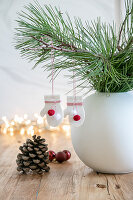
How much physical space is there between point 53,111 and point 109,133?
0.70ft

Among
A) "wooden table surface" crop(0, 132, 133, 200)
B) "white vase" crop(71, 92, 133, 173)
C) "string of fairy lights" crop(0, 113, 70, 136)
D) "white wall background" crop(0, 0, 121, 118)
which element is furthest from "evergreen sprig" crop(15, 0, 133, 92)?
"white wall background" crop(0, 0, 121, 118)

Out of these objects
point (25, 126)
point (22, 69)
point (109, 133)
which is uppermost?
point (22, 69)

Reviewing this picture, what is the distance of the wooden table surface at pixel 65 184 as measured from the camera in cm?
88

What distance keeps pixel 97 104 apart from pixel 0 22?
1.43m

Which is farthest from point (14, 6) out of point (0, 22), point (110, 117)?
point (110, 117)

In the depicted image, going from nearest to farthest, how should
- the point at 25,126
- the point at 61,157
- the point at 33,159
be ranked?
the point at 33,159 < the point at 61,157 < the point at 25,126

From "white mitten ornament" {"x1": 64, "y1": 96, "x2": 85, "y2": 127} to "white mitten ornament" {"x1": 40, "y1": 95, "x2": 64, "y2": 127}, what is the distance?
27mm

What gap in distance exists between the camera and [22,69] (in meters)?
2.15

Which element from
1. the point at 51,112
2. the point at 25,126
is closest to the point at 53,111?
the point at 51,112

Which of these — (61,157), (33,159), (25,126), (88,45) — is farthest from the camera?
(25,126)

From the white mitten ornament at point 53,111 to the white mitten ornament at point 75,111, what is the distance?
27 millimetres

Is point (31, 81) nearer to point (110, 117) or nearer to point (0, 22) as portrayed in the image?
point (0, 22)

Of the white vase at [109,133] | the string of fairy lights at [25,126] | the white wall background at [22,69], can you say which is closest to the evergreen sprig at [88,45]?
the white vase at [109,133]

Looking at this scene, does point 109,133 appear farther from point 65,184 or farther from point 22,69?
point 22,69
